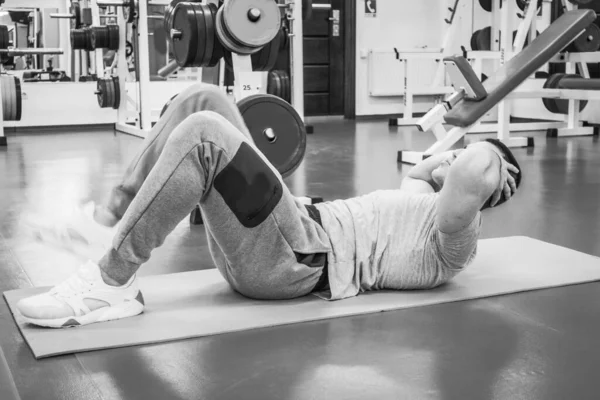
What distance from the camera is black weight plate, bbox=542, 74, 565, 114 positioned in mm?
6242

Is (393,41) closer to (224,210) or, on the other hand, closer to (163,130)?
(163,130)

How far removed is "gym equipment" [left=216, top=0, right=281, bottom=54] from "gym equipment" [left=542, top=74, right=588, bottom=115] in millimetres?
3462

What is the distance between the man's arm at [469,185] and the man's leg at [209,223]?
30 cm

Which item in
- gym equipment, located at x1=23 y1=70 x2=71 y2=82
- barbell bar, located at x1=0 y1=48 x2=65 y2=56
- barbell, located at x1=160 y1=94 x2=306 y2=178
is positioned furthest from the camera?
gym equipment, located at x1=23 y1=70 x2=71 y2=82

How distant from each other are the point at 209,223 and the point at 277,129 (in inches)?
61.4

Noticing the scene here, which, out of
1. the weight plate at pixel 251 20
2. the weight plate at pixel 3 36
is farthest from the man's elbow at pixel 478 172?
the weight plate at pixel 3 36

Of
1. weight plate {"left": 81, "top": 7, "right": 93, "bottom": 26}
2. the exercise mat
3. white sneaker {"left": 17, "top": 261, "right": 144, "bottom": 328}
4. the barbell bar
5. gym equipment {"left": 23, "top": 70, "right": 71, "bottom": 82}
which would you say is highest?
weight plate {"left": 81, "top": 7, "right": 93, "bottom": 26}

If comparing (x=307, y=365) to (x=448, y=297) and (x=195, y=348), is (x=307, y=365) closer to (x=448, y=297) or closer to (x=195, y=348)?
(x=195, y=348)

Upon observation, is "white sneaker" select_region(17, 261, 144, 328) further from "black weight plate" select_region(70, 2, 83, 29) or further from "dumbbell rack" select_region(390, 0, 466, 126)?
"dumbbell rack" select_region(390, 0, 466, 126)

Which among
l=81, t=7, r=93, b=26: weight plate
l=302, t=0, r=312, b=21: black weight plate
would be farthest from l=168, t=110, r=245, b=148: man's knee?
l=81, t=7, r=93, b=26: weight plate

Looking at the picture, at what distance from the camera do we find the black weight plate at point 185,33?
3.44m

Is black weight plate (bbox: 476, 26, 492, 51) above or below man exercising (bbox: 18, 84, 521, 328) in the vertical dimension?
above

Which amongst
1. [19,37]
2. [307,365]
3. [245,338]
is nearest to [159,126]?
[245,338]

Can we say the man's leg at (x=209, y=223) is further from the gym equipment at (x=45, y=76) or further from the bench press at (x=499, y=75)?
the gym equipment at (x=45, y=76)
